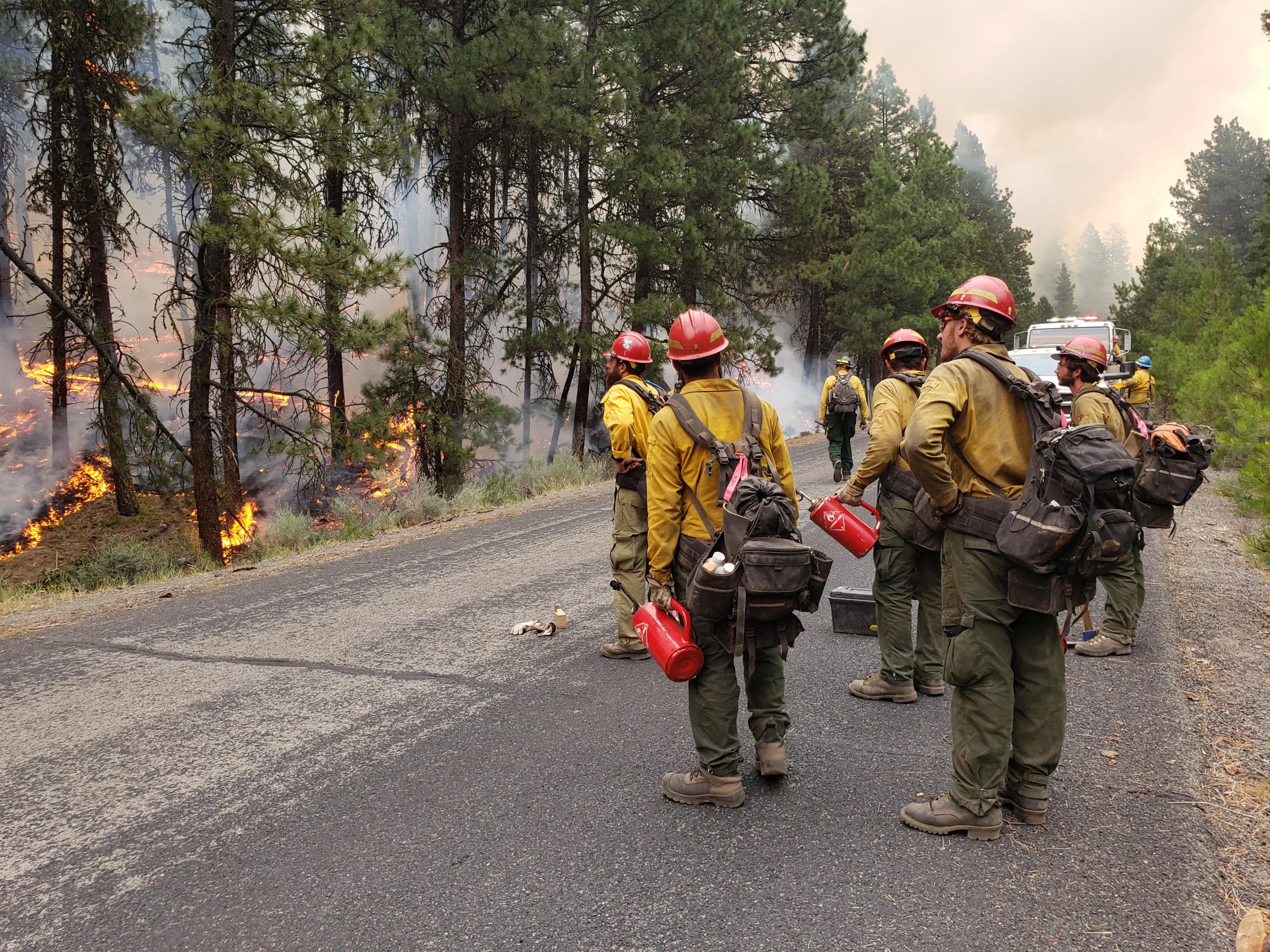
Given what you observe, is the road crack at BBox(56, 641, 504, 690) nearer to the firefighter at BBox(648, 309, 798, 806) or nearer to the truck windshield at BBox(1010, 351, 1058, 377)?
the firefighter at BBox(648, 309, 798, 806)

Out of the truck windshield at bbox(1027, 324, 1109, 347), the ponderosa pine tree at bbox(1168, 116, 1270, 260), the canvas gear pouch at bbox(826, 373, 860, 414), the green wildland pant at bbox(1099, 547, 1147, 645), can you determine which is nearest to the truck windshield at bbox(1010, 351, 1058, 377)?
the truck windshield at bbox(1027, 324, 1109, 347)

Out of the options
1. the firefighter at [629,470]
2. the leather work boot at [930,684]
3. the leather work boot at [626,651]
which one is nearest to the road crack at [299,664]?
the leather work boot at [626,651]

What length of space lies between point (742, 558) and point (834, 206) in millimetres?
30072

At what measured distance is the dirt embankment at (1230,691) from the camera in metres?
3.12

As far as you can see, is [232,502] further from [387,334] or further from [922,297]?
[922,297]

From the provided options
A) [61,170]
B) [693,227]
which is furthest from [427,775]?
[693,227]

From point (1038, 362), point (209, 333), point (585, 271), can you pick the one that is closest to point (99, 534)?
point (209, 333)

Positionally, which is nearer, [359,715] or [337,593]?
[359,715]

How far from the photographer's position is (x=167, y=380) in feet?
70.1

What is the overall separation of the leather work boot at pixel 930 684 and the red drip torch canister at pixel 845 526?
78 cm

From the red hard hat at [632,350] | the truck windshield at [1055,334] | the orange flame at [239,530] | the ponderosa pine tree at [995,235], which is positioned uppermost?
the ponderosa pine tree at [995,235]

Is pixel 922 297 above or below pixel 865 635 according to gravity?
above

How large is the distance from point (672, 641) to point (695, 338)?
1.25 m

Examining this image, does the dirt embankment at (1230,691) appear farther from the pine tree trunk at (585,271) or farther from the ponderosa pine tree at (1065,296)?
the ponderosa pine tree at (1065,296)
